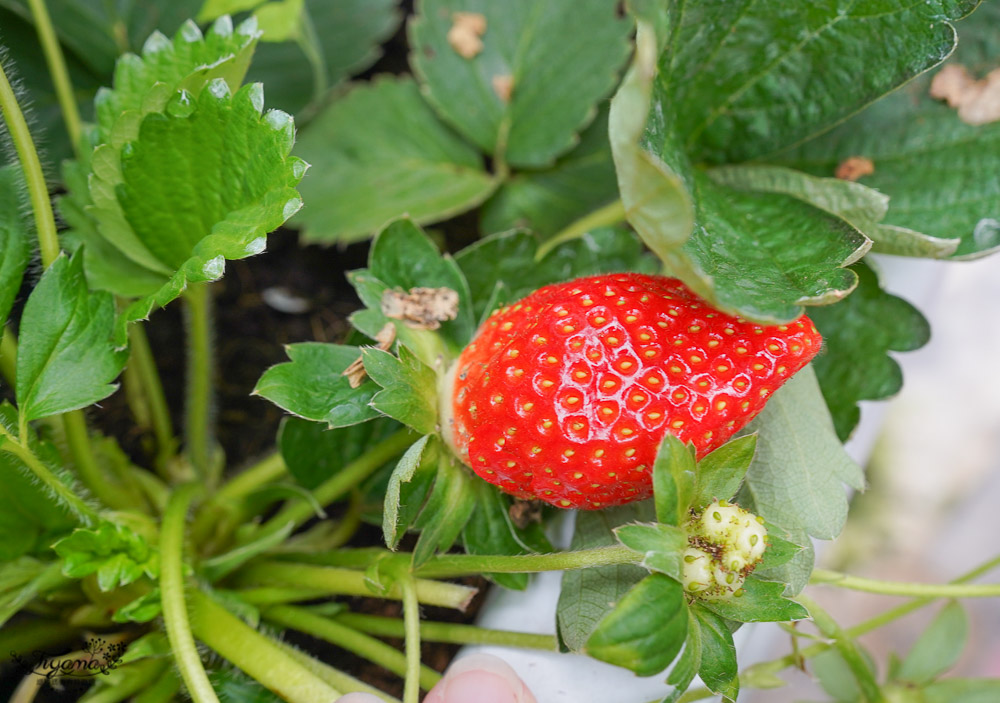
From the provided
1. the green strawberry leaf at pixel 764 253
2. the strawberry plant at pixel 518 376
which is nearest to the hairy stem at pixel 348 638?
the strawberry plant at pixel 518 376

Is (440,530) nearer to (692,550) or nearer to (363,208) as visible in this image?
(692,550)

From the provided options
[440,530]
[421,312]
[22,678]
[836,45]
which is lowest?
[22,678]

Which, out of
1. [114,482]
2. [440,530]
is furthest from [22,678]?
[440,530]

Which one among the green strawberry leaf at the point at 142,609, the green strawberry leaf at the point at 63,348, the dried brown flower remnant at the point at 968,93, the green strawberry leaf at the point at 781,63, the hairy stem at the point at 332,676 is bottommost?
the hairy stem at the point at 332,676

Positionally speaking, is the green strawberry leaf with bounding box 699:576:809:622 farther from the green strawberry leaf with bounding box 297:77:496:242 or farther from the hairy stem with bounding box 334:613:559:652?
the green strawberry leaf with bounding box 297:77:496:242

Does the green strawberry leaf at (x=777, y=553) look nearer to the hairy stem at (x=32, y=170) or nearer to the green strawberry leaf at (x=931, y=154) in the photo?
the green strawberry leaf at (x=931, y=154)

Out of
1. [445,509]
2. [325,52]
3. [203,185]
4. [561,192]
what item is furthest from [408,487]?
[325,52]
